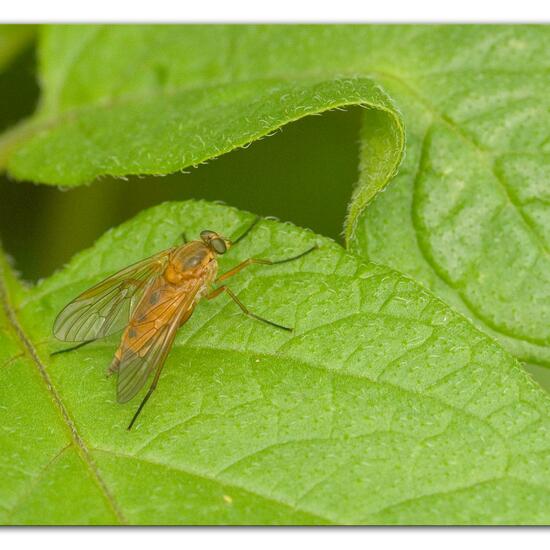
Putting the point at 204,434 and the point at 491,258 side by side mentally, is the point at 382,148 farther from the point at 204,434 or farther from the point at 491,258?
the point at 204,434

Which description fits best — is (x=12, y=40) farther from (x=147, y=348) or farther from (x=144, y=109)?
(x=147, y=348)

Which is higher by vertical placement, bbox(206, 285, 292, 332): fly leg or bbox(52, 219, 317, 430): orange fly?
bbox(206, 285, 292, 332): fly leg

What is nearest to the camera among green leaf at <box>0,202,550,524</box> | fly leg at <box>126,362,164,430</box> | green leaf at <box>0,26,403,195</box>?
green leaf at <box>0,202,550,524</box>

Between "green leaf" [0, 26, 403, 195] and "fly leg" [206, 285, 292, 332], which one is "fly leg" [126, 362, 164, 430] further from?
"green leaf" [0, 26, 403, 195]

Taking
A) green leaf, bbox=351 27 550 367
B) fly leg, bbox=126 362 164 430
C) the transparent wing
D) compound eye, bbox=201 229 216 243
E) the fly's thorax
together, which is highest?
green leaf, bbox=351 27 550 367

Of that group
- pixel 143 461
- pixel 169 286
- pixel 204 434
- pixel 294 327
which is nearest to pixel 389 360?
pixel 294 327

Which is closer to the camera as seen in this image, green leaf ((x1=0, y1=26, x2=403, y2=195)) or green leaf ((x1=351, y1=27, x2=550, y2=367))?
green leaf ((x1=0, y1=26, x2=403, y2=195))

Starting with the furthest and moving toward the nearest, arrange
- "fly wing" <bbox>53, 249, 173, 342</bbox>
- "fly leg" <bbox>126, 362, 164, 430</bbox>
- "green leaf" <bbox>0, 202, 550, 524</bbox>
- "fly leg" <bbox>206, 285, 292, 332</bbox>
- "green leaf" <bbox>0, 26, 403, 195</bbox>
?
"fly wing" <bbox>53, 249, 173, 342</bbox>, "green leaf" <bbox>0, 26, 403, 195</bbox>, "fly leg" <bbox>206, 285, 292, 332</bbox>, "fly leg" <bbox>126, 362, 164, 430</bbox>, "green leaf" <bbox>0, 202, 550, 524</bbox>

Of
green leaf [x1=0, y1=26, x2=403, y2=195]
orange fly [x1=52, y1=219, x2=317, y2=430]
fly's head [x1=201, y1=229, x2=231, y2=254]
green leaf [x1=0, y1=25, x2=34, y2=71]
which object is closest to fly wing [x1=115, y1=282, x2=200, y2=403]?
orange fly [x1=52, y1=219, x2=317, y2=430]
